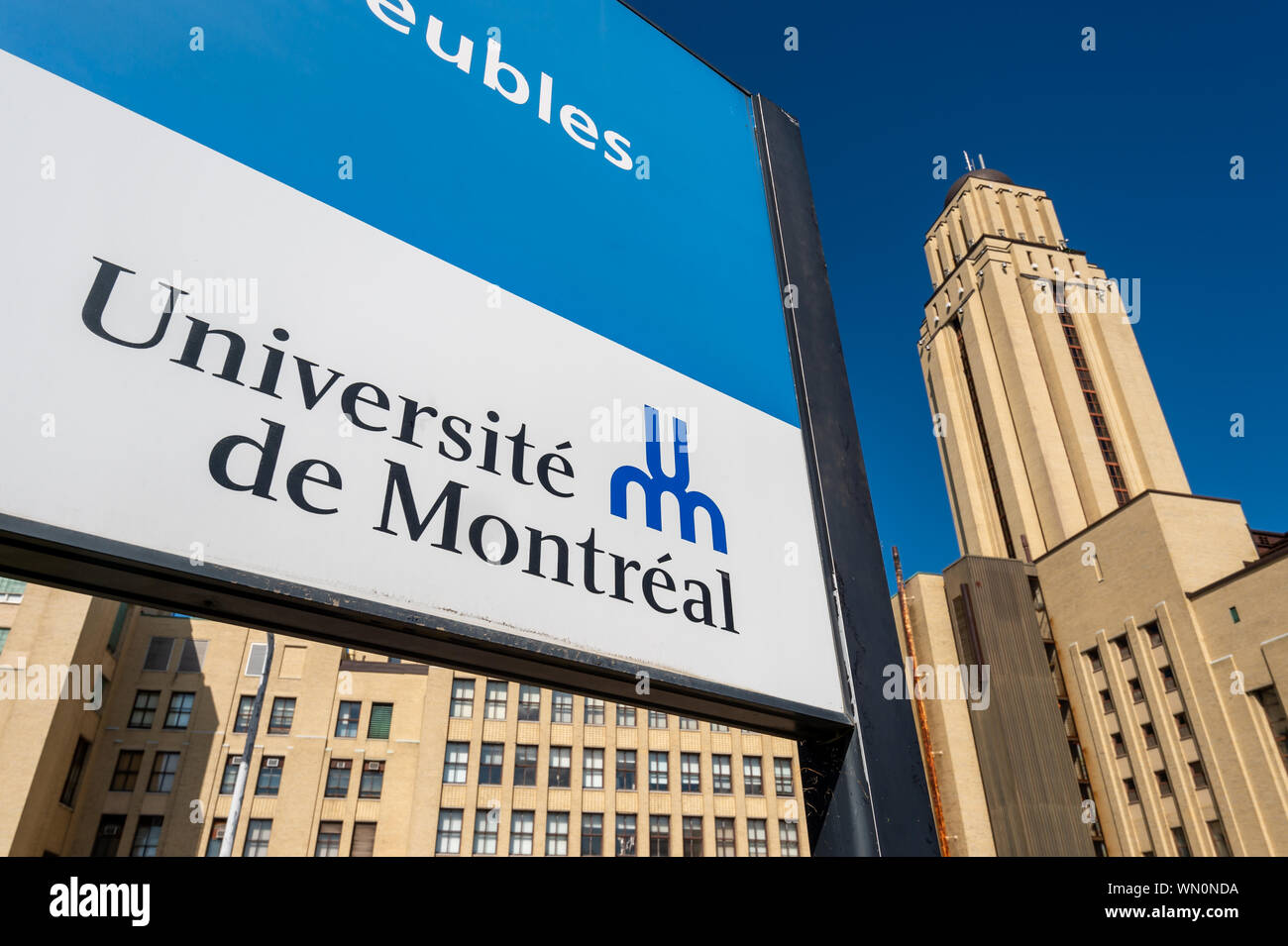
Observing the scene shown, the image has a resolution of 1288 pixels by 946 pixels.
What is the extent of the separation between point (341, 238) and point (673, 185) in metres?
1.55

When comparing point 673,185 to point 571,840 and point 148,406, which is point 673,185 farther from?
point 571,840

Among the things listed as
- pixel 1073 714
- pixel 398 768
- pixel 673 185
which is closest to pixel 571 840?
pixel 398 768

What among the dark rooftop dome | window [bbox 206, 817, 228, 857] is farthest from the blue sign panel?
the dark rooftop dome

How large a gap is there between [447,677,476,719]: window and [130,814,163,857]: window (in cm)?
1506

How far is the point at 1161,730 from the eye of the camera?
41.9m

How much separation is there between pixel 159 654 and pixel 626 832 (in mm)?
28109

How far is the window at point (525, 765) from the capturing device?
46906 millimetres

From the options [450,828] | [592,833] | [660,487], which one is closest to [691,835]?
[592,833]

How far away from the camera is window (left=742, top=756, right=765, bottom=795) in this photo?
50312 millimetres

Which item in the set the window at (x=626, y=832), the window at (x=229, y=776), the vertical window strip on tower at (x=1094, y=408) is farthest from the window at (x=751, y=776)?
the vertical window strip on tower at (x=1094, y=408)

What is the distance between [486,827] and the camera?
45.1 meters

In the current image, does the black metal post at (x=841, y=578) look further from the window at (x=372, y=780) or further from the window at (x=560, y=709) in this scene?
the window at (x=560, y=709)

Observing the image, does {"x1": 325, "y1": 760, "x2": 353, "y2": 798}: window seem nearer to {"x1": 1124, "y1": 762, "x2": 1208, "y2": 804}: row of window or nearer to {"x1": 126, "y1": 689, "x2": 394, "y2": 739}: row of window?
{"x1": 126, "y1": 689, "x2": 394, "y2": 739}: row of window
